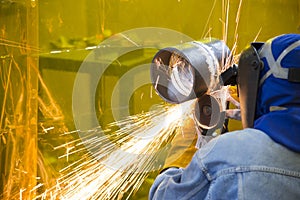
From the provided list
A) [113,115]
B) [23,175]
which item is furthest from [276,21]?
[23,175]

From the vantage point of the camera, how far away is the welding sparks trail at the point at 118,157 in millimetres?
1772

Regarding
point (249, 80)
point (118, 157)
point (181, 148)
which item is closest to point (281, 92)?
point (249, 80)

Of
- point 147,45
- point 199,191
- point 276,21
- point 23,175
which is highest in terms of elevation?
point 276,21

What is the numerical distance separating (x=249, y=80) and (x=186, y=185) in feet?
0.87

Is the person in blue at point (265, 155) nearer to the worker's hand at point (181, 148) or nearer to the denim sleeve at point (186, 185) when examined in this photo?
the denim sleeve at point (186, 185)

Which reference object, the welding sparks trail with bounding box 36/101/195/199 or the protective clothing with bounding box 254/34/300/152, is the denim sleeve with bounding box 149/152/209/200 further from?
the welding sparks trail with bounding box 36/101/195/199

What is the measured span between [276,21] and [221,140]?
2.20m

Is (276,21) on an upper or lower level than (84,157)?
upper

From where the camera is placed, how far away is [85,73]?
2234 millimetres

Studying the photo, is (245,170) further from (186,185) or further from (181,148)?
(181,148)

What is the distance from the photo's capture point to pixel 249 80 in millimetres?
953

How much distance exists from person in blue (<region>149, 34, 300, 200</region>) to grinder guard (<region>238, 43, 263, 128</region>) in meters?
0.03

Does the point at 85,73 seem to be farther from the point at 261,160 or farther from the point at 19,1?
the point at 261,160

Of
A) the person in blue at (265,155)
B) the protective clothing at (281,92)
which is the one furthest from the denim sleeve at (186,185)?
the protective clothing at (281,92)
